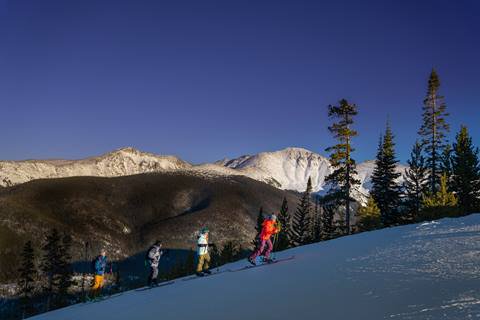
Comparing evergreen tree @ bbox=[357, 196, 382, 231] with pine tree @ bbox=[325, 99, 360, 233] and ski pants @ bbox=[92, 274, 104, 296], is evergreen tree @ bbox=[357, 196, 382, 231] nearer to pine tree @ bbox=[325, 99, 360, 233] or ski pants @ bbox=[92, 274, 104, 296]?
pine tree @ bbox=[325, 99, 360, 233]

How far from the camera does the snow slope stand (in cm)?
806

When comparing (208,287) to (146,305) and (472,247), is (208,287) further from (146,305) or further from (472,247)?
(472,247)

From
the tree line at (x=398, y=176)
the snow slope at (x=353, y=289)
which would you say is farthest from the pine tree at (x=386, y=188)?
the snow slope at (x=353, y=289)

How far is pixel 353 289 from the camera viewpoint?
10.2m

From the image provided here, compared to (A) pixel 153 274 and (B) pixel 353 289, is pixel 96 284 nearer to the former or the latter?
(A) pixel 153 274

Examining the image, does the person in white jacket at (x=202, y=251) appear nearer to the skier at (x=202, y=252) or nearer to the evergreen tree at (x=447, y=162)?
the skier at (x=202, y=252)

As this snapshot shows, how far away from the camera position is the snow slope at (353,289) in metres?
8.06

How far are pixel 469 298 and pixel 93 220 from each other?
204 m

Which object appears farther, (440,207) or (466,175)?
(466,175)

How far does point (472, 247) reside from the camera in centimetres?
1340

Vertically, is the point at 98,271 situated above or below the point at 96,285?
above

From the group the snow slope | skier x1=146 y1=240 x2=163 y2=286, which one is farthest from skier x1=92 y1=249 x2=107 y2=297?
the snow slope

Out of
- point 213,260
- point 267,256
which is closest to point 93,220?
point 213,260

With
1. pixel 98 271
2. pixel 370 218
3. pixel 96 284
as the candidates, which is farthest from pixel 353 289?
pixel 370 218
